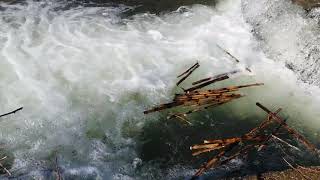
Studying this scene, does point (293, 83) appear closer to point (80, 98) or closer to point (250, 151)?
Answer: point (250, 151)

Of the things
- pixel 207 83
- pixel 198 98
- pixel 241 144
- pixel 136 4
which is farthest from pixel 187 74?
pixel 136 4

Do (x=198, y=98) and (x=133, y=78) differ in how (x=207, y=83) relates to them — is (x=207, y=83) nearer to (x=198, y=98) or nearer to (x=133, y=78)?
(x=198, y=98)

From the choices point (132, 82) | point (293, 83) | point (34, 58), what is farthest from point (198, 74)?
point (34, 58)

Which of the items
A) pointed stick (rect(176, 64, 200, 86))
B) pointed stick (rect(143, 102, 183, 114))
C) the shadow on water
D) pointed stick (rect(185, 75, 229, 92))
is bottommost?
pointed stick (rect(143, 102, 183, 114))

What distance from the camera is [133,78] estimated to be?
761 centimetres

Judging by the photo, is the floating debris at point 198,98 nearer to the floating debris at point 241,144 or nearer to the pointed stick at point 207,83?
the pointed stick at point 207,83

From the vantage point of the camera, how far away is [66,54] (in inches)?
314

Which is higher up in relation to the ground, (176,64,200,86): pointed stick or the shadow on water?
the shadow on water

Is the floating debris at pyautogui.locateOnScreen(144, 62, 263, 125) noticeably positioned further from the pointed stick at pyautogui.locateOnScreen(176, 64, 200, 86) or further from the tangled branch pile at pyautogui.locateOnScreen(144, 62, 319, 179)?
the pointed stick at pyautogui.locateOnScreen(176, 64, 200, 86)

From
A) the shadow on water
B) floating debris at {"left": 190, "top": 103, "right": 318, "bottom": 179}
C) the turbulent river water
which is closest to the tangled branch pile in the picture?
floating debris at {"left": 190, "top": 103, "right": 318, "bottom": 179}

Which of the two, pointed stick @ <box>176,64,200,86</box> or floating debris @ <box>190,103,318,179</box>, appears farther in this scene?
pointed stick @ <box>176,64,200,86</box>

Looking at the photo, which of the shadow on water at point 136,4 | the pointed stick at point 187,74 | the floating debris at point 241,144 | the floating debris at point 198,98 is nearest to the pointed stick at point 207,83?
the floating debris at point 198,98

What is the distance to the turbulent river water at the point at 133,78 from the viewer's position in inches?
246

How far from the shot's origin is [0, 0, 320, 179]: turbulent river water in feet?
20.5
